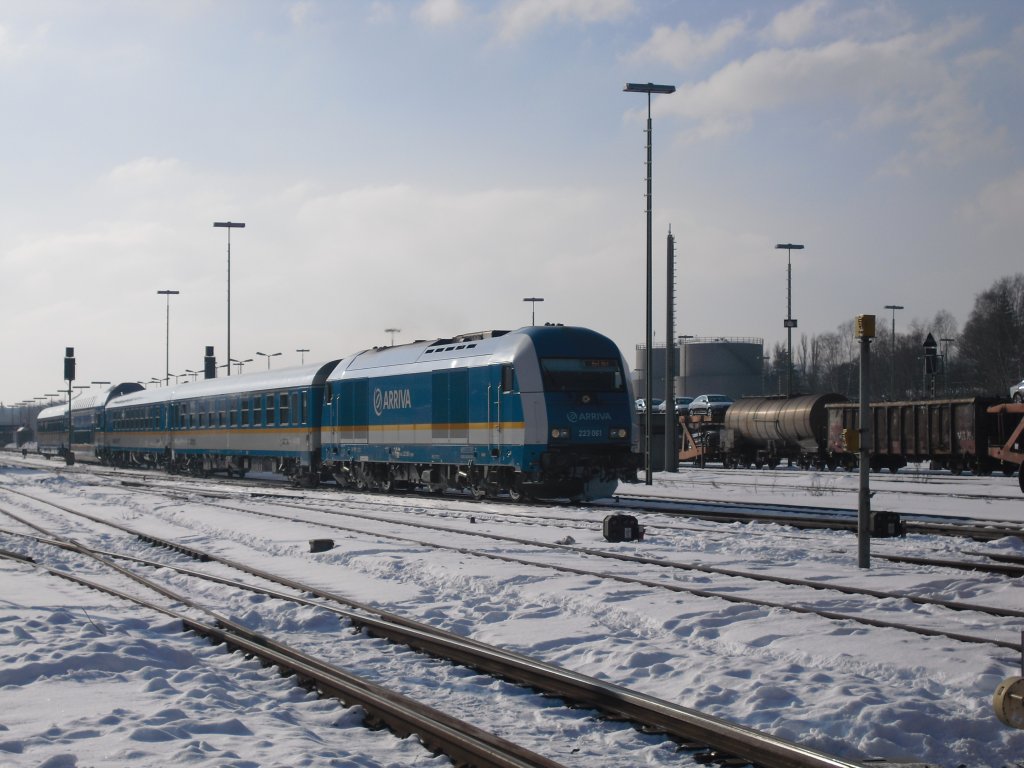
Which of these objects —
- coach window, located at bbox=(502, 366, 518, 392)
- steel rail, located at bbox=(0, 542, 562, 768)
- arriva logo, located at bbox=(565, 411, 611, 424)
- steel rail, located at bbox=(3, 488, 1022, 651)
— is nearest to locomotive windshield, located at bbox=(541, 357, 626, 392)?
arriva logo, located at bbox=(565, 411, 611, 424)

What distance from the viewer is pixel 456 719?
646cm

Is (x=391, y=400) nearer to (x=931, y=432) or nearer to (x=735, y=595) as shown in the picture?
(x=735, y=595)

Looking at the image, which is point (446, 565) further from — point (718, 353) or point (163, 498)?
point (718, 353)

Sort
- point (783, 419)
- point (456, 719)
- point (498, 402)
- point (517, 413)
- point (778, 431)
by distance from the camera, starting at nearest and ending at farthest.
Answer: point (456, 719) < point (517, 413) < point (498, 402) < point (783, 419) < point (778, 431)

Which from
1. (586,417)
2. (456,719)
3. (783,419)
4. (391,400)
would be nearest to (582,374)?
(586,417)

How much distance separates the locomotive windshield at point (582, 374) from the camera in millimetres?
21797

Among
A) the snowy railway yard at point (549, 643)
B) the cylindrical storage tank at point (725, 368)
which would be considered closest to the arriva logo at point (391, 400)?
the snowy railway yard at point (549, 643)

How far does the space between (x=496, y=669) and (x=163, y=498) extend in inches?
890

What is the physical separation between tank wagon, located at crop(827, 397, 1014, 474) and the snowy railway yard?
17195mm

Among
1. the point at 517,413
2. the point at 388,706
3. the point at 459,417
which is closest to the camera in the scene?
the point at 388,706

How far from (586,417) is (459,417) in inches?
121

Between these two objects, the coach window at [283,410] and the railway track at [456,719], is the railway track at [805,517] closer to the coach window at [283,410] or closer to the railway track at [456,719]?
the railway track at [456,719]

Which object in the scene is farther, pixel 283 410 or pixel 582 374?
pixel 283 410

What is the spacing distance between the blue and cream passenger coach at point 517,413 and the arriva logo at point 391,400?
50mm
